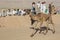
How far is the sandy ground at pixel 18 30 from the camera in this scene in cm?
185

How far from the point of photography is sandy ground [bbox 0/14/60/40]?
1.85 meters

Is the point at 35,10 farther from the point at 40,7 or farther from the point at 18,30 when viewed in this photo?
the point at 18,30

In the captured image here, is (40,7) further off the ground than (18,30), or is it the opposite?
(40,7)

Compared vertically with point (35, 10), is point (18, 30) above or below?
below

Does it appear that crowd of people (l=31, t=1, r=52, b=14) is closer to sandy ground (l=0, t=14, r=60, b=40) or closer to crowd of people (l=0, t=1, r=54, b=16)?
crowd of people (l=0, t=1, r=54, b=16)

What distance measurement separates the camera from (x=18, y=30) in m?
1.87

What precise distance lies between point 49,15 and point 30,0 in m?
0.28

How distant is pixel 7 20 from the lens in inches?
73.0

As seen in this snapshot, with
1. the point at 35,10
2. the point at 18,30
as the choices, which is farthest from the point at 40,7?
the point at 18,30

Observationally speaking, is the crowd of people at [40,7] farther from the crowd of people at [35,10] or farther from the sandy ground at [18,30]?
the sandy ground at [18,30]

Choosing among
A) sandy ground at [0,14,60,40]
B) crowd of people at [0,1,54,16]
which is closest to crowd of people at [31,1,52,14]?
crowd of people at [0,1,54,16]

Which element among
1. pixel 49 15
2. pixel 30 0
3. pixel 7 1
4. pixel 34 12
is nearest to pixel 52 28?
pixel 49 15

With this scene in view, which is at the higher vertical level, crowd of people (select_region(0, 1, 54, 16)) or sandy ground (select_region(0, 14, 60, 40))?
crowd of people (select_region(0, 1, 54, 16))

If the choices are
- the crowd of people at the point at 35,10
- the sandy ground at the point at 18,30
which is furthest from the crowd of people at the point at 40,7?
the sandy ground at the point at 18,30
